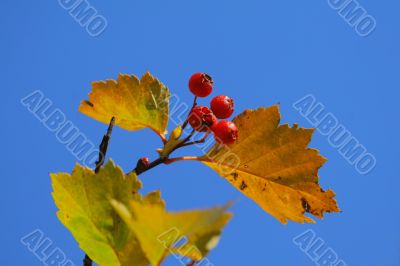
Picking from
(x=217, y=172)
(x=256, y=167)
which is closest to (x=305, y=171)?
(x=256, y=167)

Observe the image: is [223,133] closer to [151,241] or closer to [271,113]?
[271,113]

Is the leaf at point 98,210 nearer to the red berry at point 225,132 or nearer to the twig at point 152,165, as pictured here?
the twig at point 152,165

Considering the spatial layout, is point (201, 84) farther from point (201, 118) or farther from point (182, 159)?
point (182, 159)

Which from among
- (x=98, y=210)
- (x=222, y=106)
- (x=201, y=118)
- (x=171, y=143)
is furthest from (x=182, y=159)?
(x=98, y=210)

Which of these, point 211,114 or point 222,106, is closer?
point 211,114

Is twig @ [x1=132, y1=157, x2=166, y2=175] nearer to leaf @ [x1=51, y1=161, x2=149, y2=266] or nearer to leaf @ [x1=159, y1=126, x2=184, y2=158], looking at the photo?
leaf @ [x1=159, y1=126, x2=184, y2=158]

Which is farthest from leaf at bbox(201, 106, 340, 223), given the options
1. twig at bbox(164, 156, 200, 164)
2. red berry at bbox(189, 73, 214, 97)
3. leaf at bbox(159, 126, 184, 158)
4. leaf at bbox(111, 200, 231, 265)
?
leaf at bbox(111, 200, 231, 265)

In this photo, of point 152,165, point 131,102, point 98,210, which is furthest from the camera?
point 131,102
